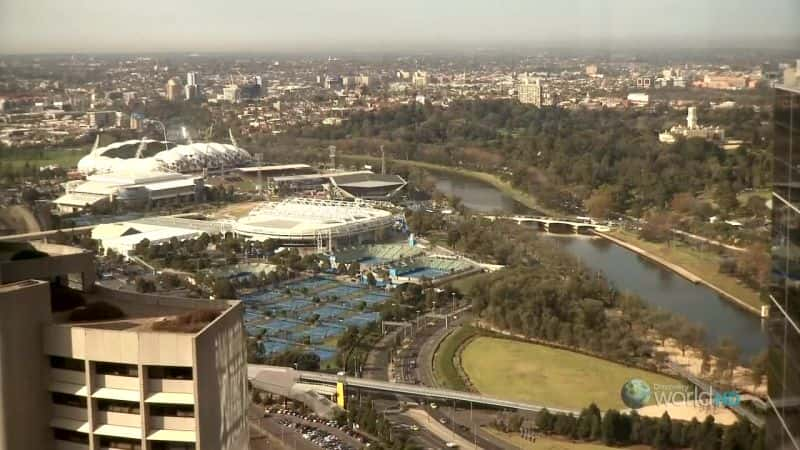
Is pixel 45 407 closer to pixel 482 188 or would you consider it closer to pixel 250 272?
pixel 250 272

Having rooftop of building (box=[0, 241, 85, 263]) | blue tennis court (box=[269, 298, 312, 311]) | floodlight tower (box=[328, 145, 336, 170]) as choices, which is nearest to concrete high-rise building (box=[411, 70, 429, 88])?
floodlight tower (box=[328, 145, 336, 170])

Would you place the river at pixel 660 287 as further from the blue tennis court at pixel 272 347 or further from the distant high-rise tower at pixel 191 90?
the distant high-rise tower at pixel 191 90

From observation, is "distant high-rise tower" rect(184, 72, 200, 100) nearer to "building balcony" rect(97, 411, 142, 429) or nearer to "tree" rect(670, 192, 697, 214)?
"tree" rect(670, 192, 697, 214)

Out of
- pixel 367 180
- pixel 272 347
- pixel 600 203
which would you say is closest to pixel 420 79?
pixel 367 180

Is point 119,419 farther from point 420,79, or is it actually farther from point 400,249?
point 420,79

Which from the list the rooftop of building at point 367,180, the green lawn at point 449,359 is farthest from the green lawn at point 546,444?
the rooftop of building at point 367,180

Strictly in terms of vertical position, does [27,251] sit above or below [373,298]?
above

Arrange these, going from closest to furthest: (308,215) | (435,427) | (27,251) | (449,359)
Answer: (27,251), (435,427), (449,359), (308,215)
